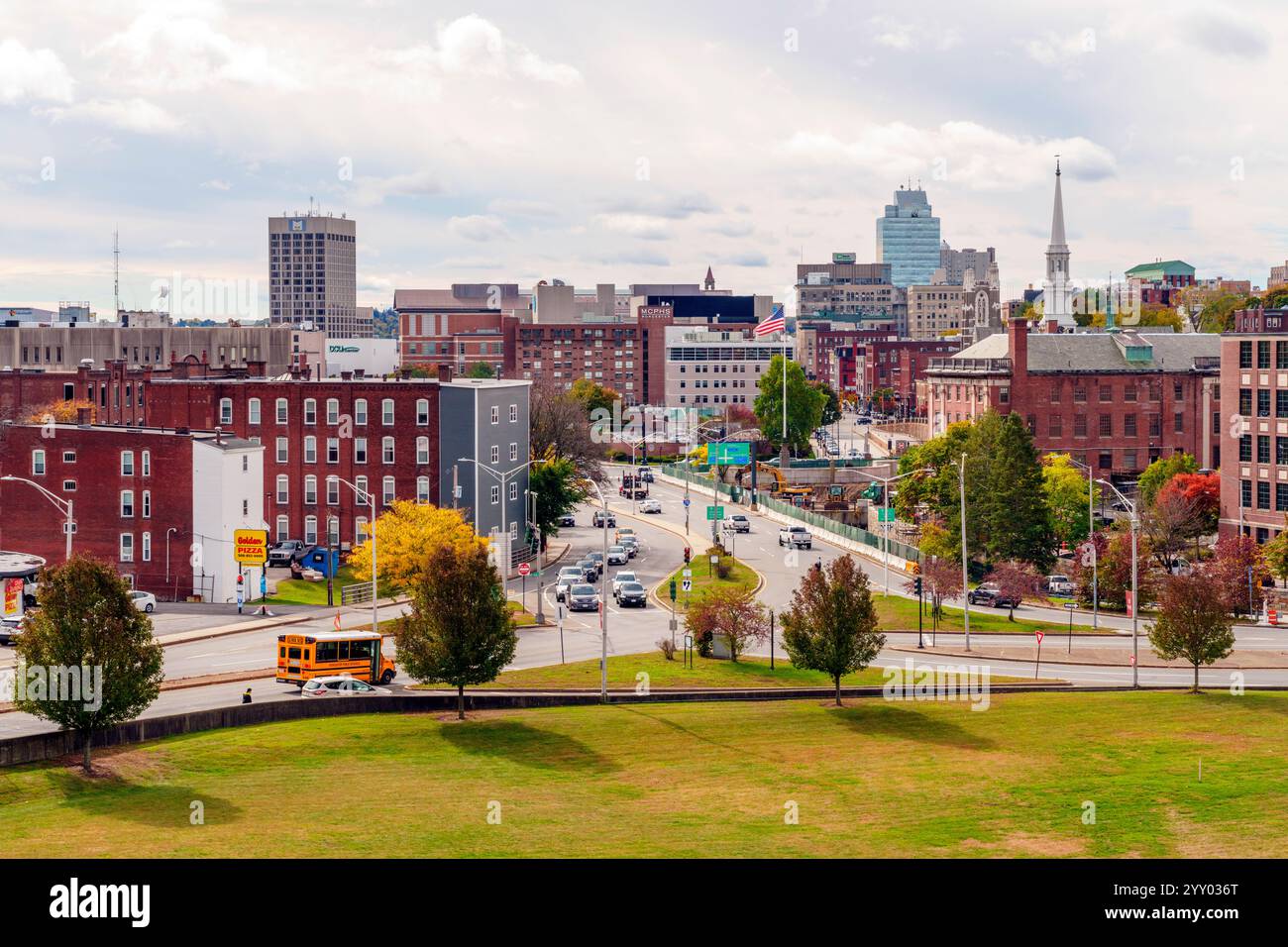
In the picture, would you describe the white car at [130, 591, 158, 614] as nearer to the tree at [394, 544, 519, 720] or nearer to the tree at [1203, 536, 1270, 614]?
the tree at [394, 544, 519, 720]

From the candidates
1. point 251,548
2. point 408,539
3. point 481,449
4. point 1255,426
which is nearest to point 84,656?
point 408,539

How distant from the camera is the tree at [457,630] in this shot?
48.8 metres

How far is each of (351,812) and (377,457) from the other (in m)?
56.6

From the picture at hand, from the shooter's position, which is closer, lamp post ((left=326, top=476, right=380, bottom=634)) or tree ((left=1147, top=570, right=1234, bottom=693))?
tree ((left=1147, top=570, right=1234, bottom=693))

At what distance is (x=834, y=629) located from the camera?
53.8 meters

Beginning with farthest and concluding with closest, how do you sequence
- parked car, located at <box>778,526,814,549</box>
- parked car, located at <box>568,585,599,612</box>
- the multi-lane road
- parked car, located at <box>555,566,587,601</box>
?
parked car, located at <box>778,526,814,549</box>, parked car, located at <box>555,566,587,601</box>, parked car, located at <box>568,585,599,612</box>, the multi-lane road

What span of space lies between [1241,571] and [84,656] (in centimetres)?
5699

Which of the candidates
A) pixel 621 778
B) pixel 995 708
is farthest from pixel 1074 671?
pixel 621 778

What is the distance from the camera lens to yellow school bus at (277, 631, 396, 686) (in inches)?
2069

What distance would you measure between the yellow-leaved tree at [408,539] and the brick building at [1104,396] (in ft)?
234

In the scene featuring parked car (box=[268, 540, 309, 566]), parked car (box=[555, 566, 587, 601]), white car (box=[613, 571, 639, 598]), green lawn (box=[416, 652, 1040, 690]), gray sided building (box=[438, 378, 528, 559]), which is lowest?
green lawn (box=[416, 652, 1040, 690])

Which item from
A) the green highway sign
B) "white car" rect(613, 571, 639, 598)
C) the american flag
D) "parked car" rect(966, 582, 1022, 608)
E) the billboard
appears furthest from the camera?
the american flag

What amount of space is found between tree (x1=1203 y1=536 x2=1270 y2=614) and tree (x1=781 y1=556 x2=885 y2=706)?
26.2 meters

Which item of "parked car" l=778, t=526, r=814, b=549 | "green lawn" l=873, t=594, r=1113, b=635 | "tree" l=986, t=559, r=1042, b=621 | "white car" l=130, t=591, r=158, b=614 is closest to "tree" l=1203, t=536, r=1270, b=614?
"green lawn" l=873, t=594, r=1113, b=635
